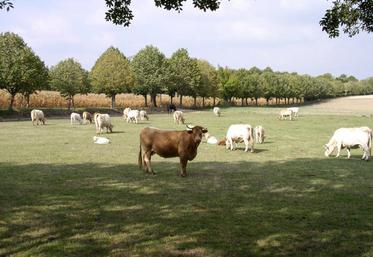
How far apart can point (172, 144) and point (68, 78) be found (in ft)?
208

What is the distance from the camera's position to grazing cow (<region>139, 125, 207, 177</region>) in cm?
1514

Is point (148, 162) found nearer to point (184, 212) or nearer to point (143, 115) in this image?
point (184, 212)

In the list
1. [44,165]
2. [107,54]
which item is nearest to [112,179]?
[44,165]

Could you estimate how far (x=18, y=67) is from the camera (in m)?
57.0

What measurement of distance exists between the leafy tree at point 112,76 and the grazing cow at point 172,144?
65.9 meters

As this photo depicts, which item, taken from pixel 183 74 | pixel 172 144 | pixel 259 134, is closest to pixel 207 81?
pixel 183 74

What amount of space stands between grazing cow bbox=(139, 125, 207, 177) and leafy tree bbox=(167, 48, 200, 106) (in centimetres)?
7586

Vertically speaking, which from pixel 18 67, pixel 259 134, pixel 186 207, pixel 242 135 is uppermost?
pixel 18 67

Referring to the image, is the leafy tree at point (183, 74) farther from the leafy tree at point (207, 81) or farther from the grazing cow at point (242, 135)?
the grazing cow at point (242, 135)

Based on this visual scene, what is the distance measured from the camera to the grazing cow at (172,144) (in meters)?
15.1

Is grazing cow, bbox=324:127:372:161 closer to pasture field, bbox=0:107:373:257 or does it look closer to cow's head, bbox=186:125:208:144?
pasture field, bbox=0:107:373:257

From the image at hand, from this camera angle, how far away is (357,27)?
9852mm

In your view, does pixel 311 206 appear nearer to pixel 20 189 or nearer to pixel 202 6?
pixel 202 6

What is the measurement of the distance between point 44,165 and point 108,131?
57.1 feet
